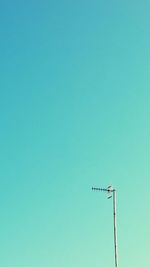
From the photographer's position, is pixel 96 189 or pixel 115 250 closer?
pixel 115 250

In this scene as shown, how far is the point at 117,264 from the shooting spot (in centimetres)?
7062

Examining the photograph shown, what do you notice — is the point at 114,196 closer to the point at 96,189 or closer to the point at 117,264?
the point at 96,189

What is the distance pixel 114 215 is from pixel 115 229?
1.64m

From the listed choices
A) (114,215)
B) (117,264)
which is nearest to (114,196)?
(114,215)

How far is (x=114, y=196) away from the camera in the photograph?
2953 inches

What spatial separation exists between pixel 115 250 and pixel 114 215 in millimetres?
3865

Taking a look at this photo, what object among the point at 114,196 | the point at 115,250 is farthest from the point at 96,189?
the point at 115,250

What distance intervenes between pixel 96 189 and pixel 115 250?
310 inches

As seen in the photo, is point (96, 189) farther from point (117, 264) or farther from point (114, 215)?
point (117, 264)

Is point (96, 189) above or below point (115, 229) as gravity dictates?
above

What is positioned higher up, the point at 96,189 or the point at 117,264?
the point at 96,189

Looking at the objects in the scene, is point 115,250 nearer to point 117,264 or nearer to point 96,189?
point 117,264

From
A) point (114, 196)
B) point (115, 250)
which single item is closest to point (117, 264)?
point (115, 250)

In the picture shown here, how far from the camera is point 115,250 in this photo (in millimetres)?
71812
